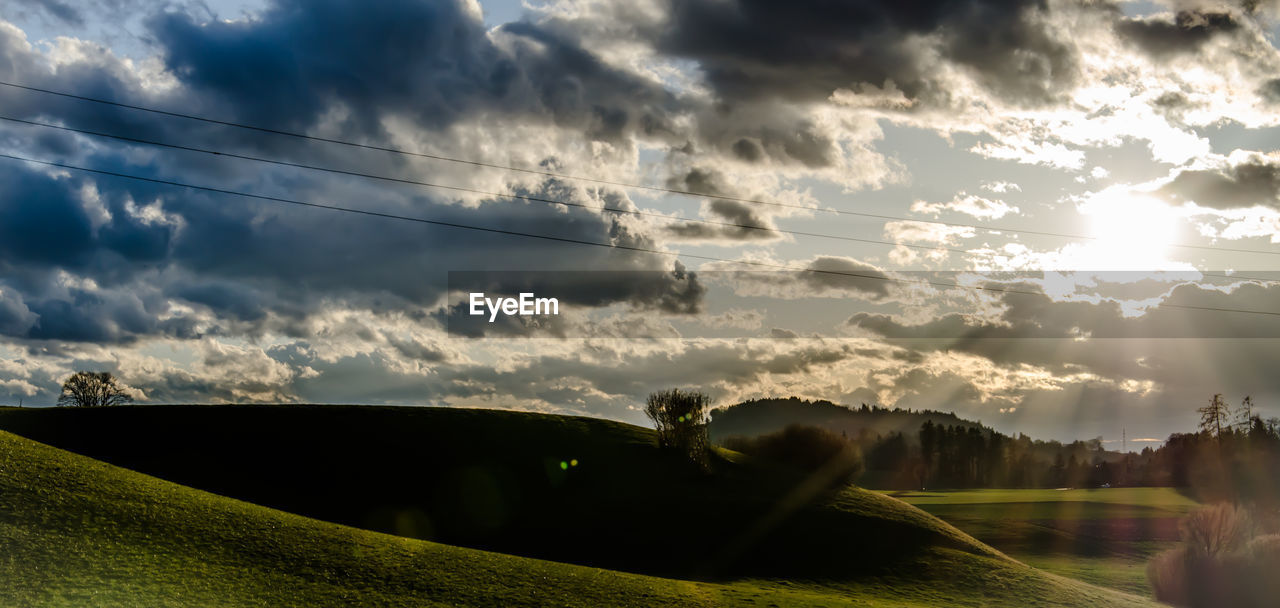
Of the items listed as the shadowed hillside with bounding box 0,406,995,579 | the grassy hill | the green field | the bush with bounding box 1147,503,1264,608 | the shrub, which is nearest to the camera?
the grassy hill

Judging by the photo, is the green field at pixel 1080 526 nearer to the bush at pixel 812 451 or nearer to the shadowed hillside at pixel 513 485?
the shadowed hillside at pixel 513 485

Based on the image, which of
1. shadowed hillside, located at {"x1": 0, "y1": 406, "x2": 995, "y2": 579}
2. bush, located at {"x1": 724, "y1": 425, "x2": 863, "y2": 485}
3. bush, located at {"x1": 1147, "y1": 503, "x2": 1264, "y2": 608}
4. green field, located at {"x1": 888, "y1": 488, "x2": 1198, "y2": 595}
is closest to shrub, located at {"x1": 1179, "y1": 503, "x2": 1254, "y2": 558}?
bush, located at {"x1": 1147, "y1": 503, "x2": 1264, "y2": 608}

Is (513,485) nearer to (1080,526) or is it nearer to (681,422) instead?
(681,422)

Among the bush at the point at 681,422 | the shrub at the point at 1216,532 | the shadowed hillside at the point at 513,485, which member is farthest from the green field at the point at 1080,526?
the bush at the point at 681,422

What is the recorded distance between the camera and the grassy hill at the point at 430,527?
25.8 m

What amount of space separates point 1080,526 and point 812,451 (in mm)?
46519

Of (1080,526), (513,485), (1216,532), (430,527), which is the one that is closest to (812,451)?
(1216,532)

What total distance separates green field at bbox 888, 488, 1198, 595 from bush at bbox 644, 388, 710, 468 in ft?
104

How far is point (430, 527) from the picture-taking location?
50.1 m

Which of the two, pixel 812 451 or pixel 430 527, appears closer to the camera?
pixel 430 527

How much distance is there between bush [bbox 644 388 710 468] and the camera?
66562mm

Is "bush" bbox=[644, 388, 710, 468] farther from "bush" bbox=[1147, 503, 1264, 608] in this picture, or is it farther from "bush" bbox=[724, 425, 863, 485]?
"bush" bbox=[1147, 503, 1264, 608]

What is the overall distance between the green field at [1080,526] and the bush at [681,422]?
3180 cm

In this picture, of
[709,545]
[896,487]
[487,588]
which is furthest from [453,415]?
[896,487]
